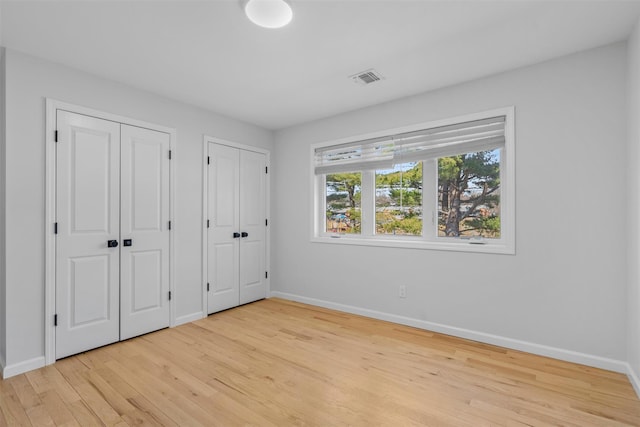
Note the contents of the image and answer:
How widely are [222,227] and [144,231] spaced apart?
963 millimetres

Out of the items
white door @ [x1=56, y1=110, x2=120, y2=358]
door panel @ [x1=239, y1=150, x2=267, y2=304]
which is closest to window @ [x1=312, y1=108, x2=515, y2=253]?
door panel @ [x1=239, y1=150, x2=267, y2=304]

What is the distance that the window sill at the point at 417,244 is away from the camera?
2.91 metres

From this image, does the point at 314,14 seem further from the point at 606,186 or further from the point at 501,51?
the point at 606,186

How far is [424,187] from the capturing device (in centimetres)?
348

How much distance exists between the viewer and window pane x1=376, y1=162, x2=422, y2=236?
356cm

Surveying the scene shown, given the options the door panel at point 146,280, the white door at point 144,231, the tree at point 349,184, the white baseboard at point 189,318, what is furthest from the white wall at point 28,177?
the tree at point 349,184

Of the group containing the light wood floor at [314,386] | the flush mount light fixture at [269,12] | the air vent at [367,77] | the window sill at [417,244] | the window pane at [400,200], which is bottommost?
the light wood floor at [314,386]

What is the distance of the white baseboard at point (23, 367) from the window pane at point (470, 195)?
3847 millimetres

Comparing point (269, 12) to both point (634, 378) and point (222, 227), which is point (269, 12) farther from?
point (634, 378)

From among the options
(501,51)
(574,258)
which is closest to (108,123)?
(501,51)

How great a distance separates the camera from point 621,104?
2367 mm

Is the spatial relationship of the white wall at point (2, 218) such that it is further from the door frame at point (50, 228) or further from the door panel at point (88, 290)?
the door panel at point (88, 290)

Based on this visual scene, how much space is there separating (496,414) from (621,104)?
2.47 meters

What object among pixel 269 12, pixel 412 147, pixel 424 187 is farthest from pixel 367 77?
pixel 424 187
